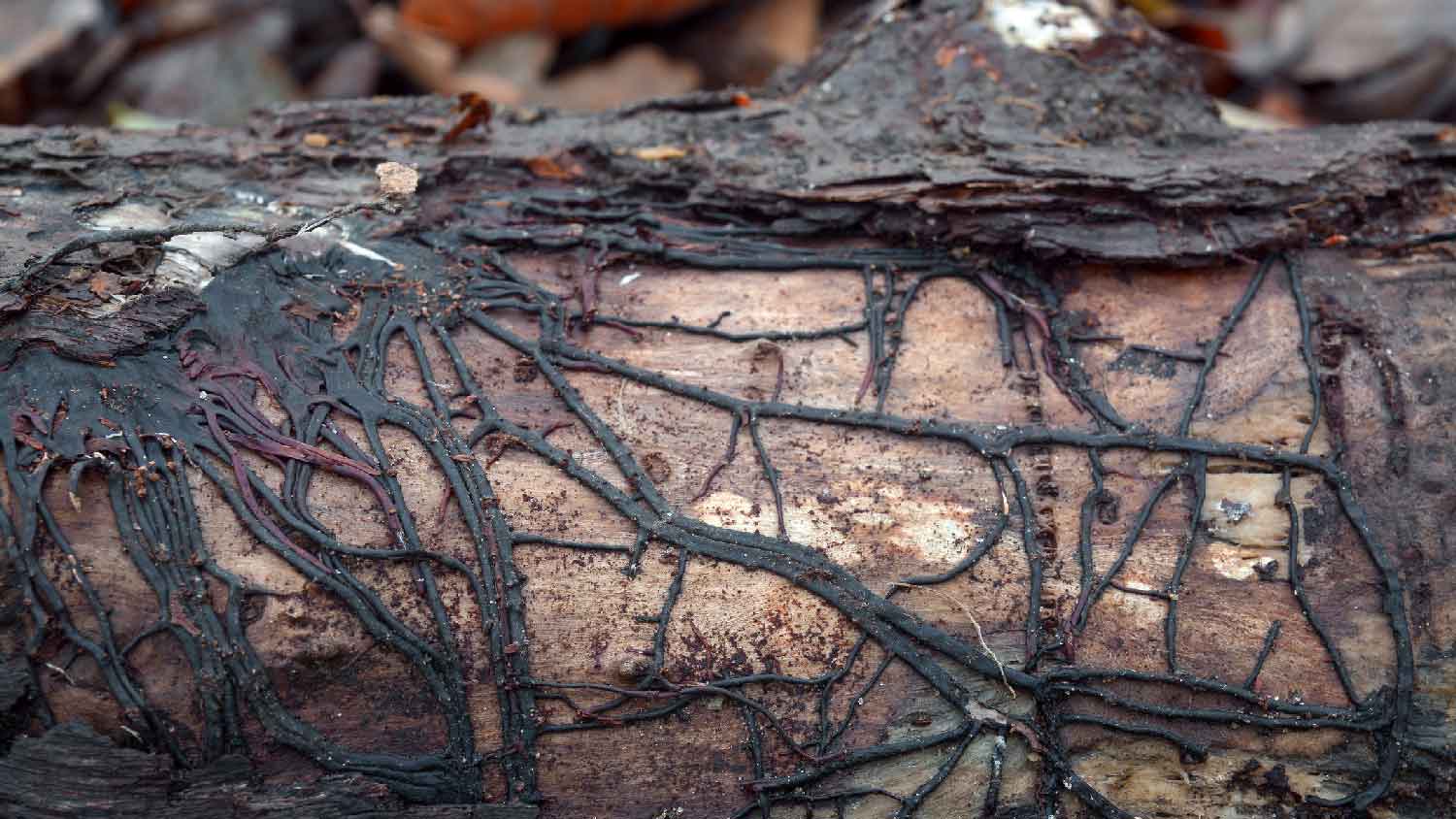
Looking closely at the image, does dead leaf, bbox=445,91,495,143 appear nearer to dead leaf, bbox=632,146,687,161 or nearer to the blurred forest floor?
dead leaf, bbox=632,146,687,161

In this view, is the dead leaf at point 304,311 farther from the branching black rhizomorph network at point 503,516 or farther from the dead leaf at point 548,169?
the dead leaf at point 548,169

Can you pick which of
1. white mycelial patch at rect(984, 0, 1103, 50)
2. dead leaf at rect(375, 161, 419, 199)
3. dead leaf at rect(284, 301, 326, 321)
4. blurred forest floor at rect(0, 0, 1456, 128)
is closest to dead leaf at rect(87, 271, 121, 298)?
dead leaf at rect(284, 301, 326, 321)

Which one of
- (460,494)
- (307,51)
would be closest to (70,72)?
(307,51)

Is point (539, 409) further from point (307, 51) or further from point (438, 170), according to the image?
point (307, 51)

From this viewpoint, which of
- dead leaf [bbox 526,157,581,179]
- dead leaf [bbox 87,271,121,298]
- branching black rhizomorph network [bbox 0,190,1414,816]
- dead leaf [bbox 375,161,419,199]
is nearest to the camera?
branching black rhizomorph network [bbox 0,190,1414,816]

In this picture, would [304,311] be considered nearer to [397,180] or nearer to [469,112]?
[397,180]
